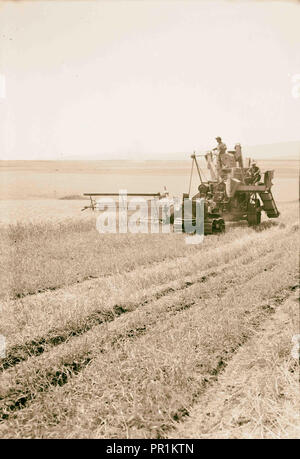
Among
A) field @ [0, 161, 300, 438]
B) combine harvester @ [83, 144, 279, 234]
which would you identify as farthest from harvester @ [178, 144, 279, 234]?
field @ [0, 161, 300, 438]

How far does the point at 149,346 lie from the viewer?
19.4ft

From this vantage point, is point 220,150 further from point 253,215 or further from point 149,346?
point 149,346

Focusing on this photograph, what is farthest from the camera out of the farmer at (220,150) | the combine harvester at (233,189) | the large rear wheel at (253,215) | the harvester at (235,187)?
the large rear wheel at (253,215)

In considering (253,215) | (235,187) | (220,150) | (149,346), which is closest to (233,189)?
(235,187)

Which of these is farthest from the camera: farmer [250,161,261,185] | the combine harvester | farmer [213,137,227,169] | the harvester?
farmer [250,161,261,185]

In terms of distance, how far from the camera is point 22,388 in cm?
491

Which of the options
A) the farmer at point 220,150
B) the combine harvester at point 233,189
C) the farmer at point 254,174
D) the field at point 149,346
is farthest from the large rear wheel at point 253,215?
the field at point 149,346

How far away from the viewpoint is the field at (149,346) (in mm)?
4379

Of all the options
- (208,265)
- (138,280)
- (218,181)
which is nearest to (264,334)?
(138,280)

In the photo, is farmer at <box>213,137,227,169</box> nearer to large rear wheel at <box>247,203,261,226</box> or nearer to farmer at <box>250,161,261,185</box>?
farmer at <box>250,161,261,185</box>

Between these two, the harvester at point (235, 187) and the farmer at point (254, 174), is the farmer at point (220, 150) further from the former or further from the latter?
the farmer at point (254, 174)

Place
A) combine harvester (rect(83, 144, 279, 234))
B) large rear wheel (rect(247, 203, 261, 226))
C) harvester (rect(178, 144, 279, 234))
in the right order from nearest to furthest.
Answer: combine harvester (rect(83, 144, 279, 234)) < harvester (rect(178, 144, 279, 234)) < large rear wheel (rect(247, 203, 261, 226))

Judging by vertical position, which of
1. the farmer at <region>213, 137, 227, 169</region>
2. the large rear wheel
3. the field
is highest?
the farmer at <region>213, 137, 227, 169</region>

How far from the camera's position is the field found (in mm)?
4379
